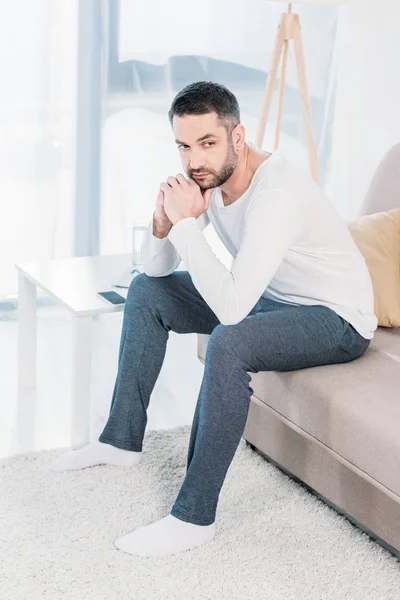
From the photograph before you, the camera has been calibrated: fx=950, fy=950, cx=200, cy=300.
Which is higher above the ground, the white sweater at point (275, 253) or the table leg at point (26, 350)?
the white sweater at point (275, 253)

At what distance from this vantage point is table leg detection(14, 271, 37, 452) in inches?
112

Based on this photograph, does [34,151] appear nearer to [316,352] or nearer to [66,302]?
[66,302]

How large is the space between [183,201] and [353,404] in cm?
59

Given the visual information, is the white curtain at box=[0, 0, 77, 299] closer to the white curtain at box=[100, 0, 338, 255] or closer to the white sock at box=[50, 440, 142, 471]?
the white curtain at box=[100, 0, 338, 255]

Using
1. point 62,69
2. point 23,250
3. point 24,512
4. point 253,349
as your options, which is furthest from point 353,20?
point 24,512

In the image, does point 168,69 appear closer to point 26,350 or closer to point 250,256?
point 26,350

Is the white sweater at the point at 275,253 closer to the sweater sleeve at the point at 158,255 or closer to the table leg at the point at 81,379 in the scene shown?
the sweater sleeve at the point at 158,255

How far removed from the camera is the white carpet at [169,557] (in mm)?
1928

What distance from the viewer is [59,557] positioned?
2016 mm

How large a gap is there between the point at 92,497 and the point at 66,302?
541 millimetres

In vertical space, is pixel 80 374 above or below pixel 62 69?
below

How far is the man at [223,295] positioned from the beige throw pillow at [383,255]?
21cm

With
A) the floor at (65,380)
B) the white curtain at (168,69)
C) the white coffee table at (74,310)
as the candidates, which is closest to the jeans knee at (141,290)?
the white coffee table at (74,310)

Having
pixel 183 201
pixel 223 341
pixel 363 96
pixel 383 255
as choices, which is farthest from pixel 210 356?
pixel 363 96
